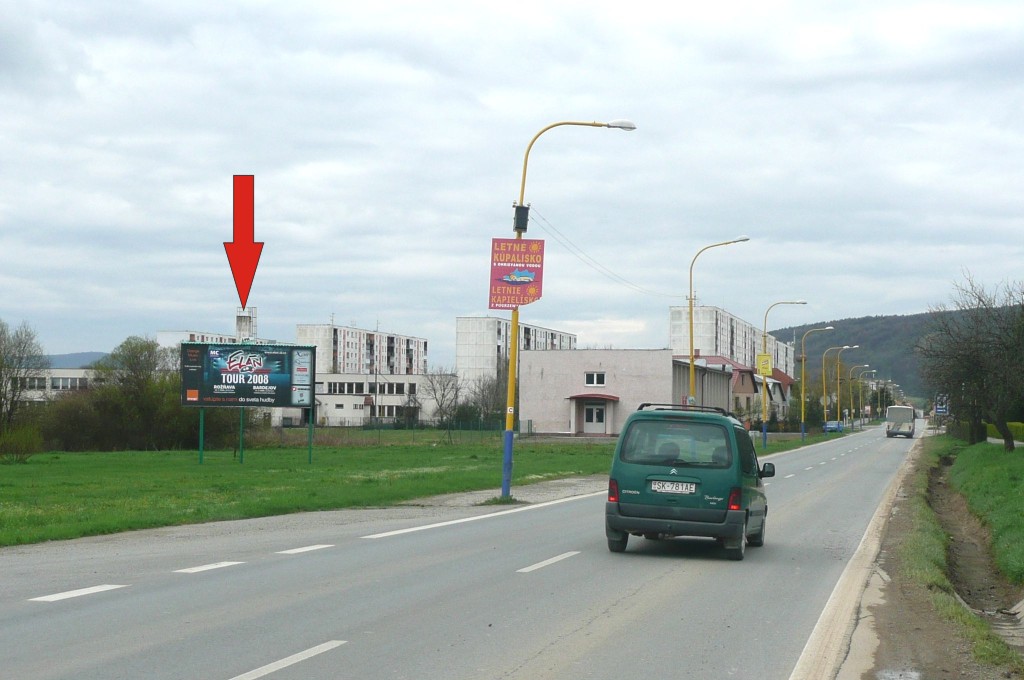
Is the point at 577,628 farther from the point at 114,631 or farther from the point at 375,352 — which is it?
the point at 375,352

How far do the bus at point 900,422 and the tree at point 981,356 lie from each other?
183ft

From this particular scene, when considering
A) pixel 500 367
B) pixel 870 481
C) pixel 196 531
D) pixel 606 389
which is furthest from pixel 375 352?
pixel 196 531

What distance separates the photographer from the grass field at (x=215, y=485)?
17.4 m

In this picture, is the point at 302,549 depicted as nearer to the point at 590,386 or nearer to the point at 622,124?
the point at 622,124

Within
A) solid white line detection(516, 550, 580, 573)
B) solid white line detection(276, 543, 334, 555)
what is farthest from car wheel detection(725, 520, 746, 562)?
solid white line detection(276, 543, 334, 555)

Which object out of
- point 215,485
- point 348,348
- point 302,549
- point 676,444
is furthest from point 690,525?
point 348,348

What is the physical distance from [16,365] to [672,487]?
72653mm

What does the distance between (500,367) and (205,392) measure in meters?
115

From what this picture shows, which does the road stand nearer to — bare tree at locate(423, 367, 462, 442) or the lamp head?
the lamp head

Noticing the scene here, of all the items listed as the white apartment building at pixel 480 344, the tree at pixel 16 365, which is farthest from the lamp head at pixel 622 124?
the white apartment building at pixel 480 344

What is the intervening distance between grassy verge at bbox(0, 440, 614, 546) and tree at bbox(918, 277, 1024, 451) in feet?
44.3

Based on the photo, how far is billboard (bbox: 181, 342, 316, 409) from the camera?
43.3m

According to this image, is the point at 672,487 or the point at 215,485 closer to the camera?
the point at 672,487

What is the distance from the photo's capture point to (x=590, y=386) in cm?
9469
